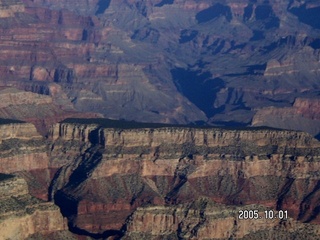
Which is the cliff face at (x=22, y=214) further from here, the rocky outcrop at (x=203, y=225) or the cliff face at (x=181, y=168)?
the cliff face at (x=181, y=168)

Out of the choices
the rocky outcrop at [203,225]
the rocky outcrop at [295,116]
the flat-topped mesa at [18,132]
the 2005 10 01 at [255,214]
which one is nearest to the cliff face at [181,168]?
the flat-topped mesa at [18,132]

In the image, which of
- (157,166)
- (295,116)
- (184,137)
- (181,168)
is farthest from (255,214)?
(295,116)

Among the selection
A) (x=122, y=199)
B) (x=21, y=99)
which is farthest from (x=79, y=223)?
(x=21, y=99)

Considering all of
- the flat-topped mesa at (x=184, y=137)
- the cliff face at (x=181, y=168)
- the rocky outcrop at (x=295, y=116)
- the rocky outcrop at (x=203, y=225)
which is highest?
the rocky outcrop at (x=295, y=116)

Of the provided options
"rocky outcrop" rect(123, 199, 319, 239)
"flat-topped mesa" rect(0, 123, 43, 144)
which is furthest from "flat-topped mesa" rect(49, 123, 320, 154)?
"rocky outcrop" rect(123, 199, 319, 239)

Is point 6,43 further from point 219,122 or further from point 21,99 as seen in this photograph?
point 21,99

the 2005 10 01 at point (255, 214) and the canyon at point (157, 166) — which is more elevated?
the canyon at point (157, 166)
